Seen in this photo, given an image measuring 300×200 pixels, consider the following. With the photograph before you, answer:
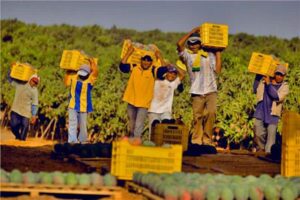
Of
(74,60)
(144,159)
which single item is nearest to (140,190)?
(144,159)

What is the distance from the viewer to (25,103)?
1723cm

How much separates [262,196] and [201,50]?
17.4 ft

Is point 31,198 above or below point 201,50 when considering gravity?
below

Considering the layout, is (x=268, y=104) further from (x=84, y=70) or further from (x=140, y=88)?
(x=84, y=70)

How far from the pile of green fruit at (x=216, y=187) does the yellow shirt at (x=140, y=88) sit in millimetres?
4678

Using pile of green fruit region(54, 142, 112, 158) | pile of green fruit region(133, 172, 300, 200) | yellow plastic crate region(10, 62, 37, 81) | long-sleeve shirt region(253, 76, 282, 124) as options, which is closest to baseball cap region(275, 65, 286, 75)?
long-sleeve shirt region(253, 76, 282, 124)

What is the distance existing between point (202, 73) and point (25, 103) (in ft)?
12.8

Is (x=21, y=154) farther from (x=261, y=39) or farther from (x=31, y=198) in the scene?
(x=261, y=39)

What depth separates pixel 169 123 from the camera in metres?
13.7

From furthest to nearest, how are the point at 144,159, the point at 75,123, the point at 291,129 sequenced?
the point at 75,123
the point at 291,129
the point at 144,159

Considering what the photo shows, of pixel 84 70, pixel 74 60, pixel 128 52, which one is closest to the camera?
pixel 128 52

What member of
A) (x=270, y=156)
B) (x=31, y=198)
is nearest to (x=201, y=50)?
(x=270, y=156)

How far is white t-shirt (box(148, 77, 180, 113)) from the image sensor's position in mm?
15102

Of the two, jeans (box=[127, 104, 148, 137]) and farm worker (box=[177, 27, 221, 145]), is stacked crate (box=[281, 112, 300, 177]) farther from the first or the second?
jeans (box=[127, 104, 148, 137])
